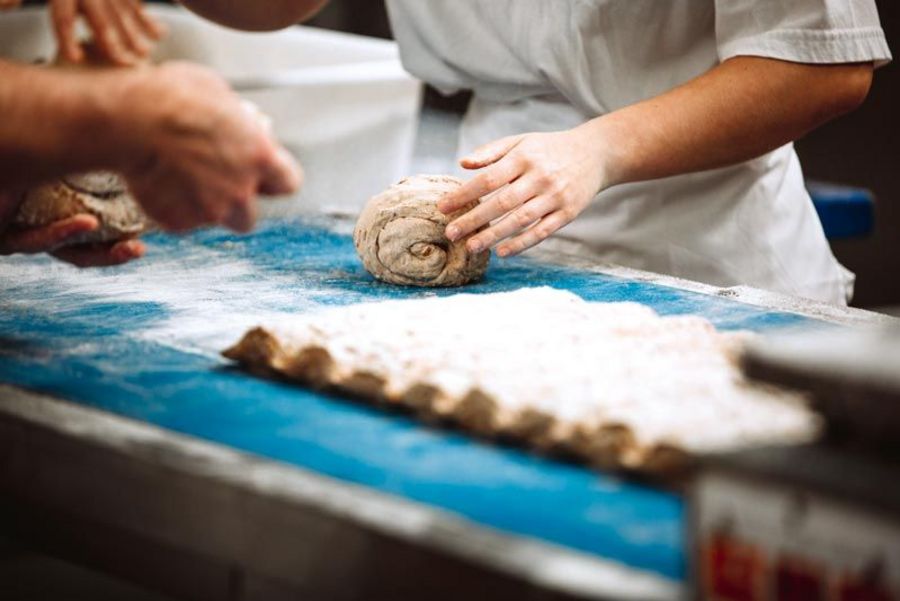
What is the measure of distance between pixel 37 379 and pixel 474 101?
1.59 metres

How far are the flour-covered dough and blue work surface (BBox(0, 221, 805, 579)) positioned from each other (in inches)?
1.4

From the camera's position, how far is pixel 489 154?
6.95ft

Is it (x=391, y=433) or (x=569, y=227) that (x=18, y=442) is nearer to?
(x=391, y=433)

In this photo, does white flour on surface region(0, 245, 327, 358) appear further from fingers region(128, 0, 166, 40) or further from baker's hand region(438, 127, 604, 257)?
fingers region(128, 0, 166, 40)

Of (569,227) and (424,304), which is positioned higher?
(424,304)

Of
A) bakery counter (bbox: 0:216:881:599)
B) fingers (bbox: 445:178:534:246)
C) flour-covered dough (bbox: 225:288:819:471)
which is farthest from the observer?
fingers (bbox: 445:178:534:246)

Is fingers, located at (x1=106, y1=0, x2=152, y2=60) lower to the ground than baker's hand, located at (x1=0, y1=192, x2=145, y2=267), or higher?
higher

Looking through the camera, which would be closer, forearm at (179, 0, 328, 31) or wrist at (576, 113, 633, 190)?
wrist at (576, 113, 633, 190)

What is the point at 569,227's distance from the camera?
2705mm

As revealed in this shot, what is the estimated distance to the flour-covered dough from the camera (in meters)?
1.27

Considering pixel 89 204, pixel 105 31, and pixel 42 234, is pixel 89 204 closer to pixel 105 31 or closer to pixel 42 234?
pixel 42 234

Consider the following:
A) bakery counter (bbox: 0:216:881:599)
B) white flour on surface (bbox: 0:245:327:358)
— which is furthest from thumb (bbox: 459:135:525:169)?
bakery counter (bbox: 0:216:881:599)

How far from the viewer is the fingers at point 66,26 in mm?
1816

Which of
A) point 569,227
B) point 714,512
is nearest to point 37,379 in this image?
point 714,512
